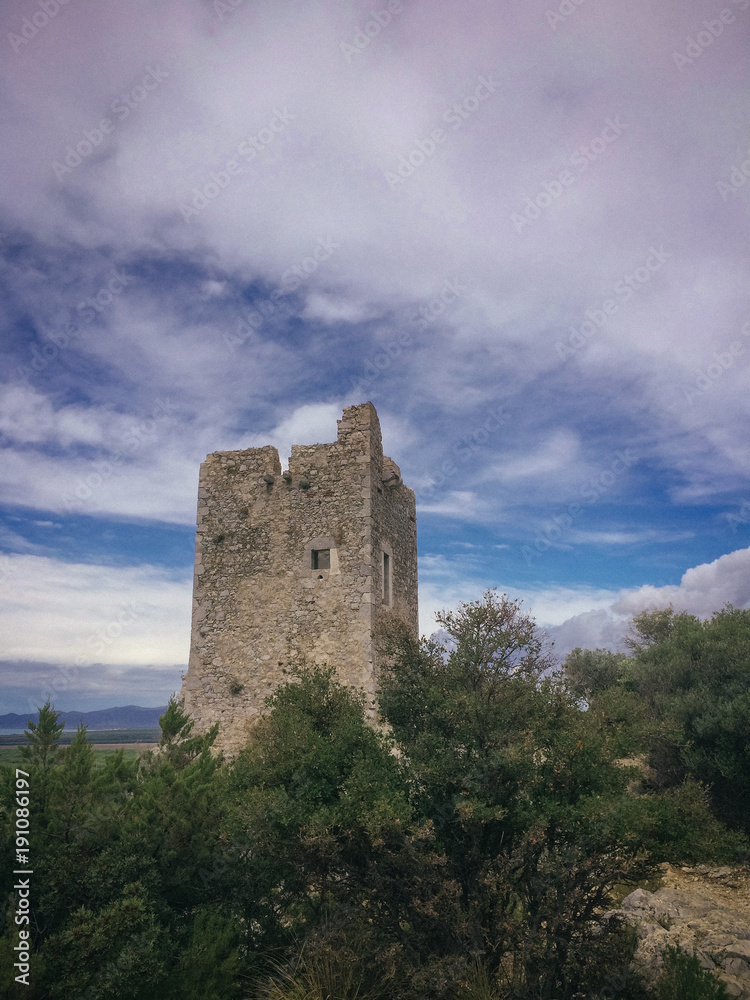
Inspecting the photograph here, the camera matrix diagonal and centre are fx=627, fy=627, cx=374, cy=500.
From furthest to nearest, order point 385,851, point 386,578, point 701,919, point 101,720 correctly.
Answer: point 101,720
point 386,578
point 701,919
point 385,851

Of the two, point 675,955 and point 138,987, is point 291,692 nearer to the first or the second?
point 138,987

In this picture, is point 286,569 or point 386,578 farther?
point 386,578

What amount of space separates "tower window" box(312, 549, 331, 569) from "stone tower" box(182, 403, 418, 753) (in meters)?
0.02

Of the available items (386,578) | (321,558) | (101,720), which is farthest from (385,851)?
(101,720)

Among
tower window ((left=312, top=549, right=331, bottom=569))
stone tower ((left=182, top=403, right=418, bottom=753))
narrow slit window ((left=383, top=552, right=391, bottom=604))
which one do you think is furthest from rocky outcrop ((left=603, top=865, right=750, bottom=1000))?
tower window ((left=312, top=549, right=331, bottom=569))

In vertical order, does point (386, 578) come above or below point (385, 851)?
above

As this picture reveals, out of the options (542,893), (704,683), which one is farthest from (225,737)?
(704,683)

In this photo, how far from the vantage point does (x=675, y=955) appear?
7.09 metres

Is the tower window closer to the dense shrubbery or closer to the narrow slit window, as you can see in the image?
the narrow slit window

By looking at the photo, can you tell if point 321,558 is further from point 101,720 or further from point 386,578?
point 101,720

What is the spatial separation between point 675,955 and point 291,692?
211 inches

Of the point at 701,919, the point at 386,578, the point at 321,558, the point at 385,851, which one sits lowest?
the point at 701,919

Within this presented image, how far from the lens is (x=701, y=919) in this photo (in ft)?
31.9

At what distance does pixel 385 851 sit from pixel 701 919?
666 centimetres
